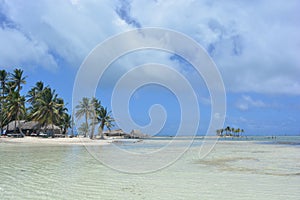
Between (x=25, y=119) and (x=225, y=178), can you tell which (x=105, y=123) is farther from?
(x=225, y=178)

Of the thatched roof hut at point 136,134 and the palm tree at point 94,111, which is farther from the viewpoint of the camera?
the thatched roof hut at point 136,134

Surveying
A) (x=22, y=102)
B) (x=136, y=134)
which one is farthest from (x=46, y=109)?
(x=136, y=134)

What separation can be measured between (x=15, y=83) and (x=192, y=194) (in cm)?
3993

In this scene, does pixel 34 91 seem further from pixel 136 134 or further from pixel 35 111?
pixel 136 134

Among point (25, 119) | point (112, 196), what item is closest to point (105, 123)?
point (25, 119)

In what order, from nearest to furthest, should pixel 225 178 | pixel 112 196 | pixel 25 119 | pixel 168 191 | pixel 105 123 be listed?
pixel 112 196 → pixel 168 191 → pixel 225 178 → pixel 25 119 → pixel 105 123

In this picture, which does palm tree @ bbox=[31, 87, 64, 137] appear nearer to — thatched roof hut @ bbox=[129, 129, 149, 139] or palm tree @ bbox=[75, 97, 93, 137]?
palm tree @ bbox=[75, 97, 93, 137]

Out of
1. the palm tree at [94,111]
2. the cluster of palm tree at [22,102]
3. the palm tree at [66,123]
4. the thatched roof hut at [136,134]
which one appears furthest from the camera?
the thatched roof hut at [136,134]

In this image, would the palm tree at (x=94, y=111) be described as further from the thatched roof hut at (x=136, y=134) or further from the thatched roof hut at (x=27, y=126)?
the thatched roof hut at (x=136, y=134)

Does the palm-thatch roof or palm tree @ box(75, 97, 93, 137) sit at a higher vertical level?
palm tree @ box(75, 97, 93, 137)

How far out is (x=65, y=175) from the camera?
978 cm

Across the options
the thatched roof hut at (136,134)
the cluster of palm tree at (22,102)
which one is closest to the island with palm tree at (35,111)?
the cluster of palm tree at (22,102)

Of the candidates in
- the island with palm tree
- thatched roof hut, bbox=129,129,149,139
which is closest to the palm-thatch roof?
the island with palm tree

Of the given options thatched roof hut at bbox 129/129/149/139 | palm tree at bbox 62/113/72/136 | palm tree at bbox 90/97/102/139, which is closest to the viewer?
palm tree at bbox 90/97/102/139
